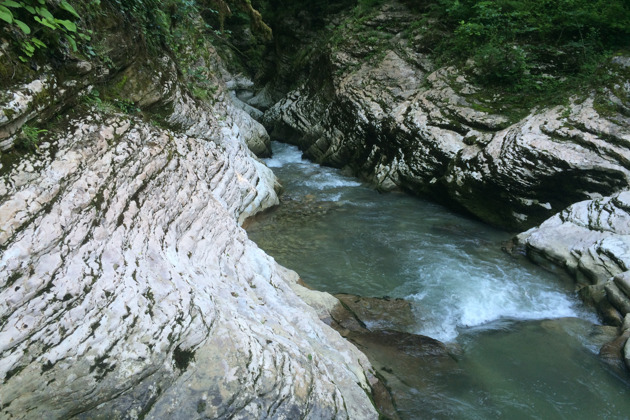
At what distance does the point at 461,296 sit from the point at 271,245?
368 cm

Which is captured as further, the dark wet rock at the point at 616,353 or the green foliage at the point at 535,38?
the green foliage at the point at 535,38

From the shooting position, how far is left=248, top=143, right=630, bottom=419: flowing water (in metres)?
4.38

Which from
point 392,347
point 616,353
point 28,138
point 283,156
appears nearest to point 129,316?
point 28,138

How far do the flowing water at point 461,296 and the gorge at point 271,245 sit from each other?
4 centimetres

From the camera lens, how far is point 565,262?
6.83 metres

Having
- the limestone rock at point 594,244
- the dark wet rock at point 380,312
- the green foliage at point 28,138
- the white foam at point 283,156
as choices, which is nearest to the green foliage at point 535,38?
the limestone rock at point 594,244

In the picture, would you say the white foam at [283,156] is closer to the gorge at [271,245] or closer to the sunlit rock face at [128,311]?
the gorge at [271,245]

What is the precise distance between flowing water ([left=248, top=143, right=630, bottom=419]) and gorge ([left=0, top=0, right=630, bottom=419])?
4cm

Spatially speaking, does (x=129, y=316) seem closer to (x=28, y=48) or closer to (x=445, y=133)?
(x=28, y=48)

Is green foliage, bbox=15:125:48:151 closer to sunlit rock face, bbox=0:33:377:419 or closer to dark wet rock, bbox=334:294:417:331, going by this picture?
sunlit rock face, bbox=0:33:377:419

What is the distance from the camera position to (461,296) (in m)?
6.29

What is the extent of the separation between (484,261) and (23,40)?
7.49 meters

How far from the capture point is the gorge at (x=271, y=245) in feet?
8.95

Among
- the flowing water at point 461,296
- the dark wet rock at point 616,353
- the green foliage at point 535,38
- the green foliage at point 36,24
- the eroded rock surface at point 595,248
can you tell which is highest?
the green foliage at point 535,38
